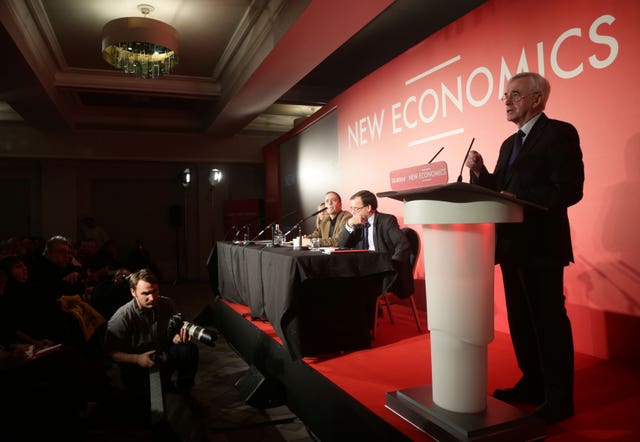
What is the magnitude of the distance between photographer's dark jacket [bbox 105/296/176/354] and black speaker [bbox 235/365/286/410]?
62 centimetres

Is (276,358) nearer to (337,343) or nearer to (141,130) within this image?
(337,343)

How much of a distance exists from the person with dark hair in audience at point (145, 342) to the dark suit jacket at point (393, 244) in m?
1.49

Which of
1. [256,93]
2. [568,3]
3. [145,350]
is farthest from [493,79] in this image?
[256,93]

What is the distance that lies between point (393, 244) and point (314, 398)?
1.51m

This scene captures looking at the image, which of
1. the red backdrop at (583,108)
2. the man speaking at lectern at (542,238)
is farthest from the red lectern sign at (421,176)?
the man speaking at lectern at (542,238)

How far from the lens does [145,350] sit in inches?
111

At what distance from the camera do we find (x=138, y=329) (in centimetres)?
284

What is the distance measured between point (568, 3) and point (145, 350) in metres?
3.40

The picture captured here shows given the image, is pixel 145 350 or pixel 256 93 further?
pixel 256 93

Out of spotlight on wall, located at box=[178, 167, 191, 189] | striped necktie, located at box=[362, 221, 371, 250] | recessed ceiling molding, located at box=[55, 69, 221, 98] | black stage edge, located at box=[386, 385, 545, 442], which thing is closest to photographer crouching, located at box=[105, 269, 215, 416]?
black stage edge, located at box=[386, 385, 545, 442]

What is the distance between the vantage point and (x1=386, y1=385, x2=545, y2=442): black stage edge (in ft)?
4.73

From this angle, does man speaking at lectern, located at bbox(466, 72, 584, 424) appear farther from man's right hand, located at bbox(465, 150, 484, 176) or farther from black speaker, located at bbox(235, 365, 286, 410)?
black speaker, located at bbox(235, 365, 286, 410)

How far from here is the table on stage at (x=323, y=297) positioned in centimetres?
264

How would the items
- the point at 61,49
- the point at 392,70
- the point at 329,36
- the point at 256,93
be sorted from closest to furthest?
1. the point at 329,36
2. the point at 392,70
3. the point at 61,49
4. the point at 256,93
